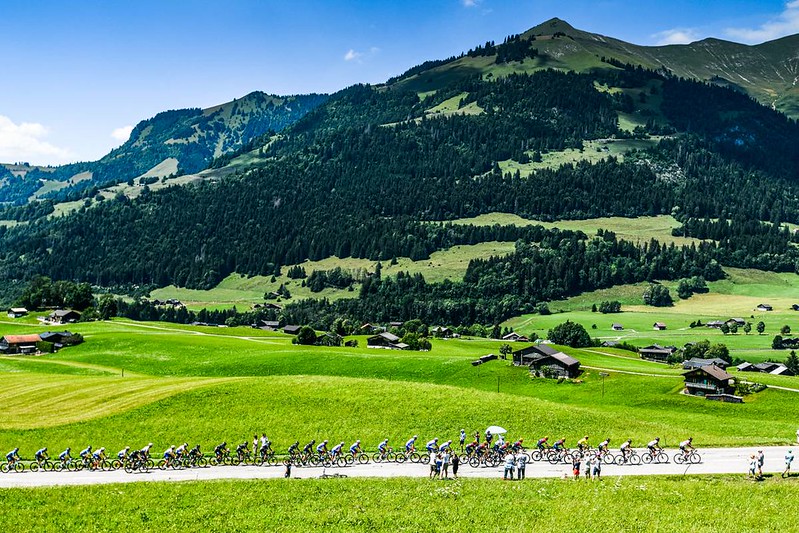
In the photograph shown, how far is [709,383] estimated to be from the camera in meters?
109

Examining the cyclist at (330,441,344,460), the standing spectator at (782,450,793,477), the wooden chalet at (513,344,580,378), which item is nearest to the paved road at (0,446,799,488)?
the cyclist at (330,441,344,460)

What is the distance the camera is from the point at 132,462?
60.7 m

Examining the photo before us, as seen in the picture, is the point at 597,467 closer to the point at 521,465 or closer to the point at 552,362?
the point at 521,465

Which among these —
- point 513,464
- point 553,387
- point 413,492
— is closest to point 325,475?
point 413,492

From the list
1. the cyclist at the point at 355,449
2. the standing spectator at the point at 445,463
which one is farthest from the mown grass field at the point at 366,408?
the standing spectator at the point at 445,463

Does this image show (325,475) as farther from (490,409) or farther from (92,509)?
(490,409)

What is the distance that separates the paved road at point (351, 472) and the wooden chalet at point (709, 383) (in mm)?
46973

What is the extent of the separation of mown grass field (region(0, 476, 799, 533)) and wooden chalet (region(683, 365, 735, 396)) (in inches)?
2232

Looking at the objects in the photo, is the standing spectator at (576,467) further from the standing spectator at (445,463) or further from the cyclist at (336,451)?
the cyclist at (336,451)

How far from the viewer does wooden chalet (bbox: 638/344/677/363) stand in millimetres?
187250

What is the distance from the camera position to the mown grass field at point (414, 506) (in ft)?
148

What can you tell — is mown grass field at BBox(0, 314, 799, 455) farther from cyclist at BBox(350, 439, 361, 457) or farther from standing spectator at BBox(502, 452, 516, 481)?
standing spectator at BBox(502, 452, 516, 481)

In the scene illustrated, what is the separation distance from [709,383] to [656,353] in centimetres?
8326

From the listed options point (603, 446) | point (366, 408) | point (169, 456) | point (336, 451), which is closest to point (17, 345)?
point (366, 408)
